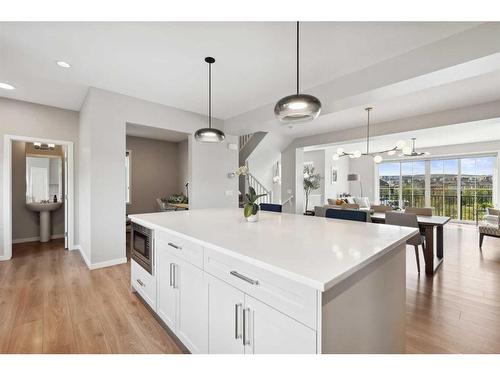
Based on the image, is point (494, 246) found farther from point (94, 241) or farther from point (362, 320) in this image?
point (94, 241)

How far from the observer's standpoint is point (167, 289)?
184cm

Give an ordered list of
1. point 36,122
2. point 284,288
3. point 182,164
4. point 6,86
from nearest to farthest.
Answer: point 284,288 → point 6,86 → point 36,122 → point 182,164

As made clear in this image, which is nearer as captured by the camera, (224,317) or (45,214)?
(224,317)

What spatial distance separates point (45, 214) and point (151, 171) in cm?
250

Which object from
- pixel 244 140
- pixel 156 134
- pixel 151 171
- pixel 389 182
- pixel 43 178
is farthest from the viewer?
pixel 389 182

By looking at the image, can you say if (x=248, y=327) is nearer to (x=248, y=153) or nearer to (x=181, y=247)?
(x=181, y=247)

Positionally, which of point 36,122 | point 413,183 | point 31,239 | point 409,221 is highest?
point 36,122

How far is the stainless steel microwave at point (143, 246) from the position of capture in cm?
211

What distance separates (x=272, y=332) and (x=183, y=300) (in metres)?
0.83

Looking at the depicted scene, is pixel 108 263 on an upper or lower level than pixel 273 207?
lower

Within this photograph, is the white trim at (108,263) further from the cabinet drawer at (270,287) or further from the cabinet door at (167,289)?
the cabinet drawer at (270,287)

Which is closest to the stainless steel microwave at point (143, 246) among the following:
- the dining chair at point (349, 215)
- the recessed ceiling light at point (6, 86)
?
the dining chair at point (349, 215)

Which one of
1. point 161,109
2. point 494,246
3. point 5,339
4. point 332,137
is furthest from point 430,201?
point 5,339

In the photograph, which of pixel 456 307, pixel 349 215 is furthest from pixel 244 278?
pixel 456 307
